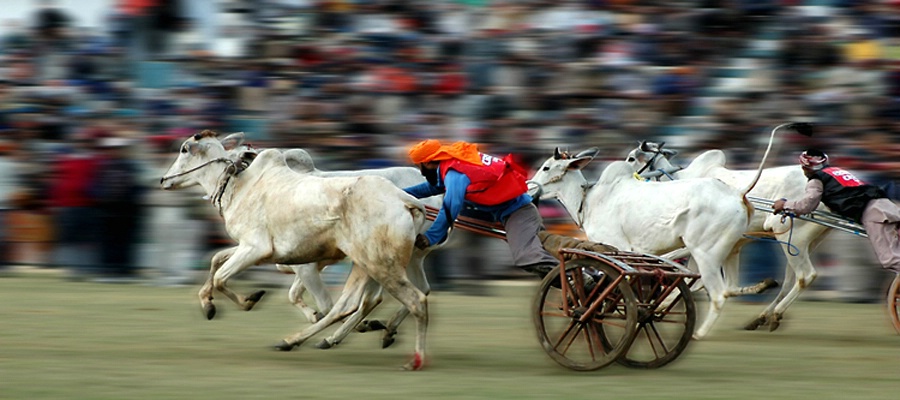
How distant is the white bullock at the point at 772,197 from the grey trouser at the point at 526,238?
2.96 meters

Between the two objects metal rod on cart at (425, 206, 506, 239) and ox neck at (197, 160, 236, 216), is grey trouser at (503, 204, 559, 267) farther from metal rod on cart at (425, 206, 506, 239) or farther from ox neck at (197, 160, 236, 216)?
ox neck at (197, 160, 236, 216)

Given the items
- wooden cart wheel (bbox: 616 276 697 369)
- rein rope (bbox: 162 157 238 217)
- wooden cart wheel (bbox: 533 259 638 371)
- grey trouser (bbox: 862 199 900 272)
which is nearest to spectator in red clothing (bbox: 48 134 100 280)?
rein rope (bbox: 162 157 238 217)

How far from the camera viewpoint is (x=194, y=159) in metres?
9.16

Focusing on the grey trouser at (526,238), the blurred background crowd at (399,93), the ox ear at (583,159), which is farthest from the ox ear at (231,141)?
the blurred background crowd at (399,93)

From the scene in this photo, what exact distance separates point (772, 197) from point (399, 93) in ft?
15.4

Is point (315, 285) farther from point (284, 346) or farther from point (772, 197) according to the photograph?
point (772, 197)

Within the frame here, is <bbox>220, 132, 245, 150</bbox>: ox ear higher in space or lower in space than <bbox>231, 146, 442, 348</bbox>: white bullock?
higher

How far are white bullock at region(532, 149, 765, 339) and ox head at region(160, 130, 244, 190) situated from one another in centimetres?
281

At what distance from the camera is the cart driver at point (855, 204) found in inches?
375

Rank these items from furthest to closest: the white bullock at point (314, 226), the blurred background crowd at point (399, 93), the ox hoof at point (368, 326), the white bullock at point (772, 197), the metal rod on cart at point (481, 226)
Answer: the blurred background crowd at point (399, 93)
the white bullock at point (772, 197)
the ox hoof at point (368, 326)
the metal rod on cart at point (481, 226)
the white bullock at point (314, 226)

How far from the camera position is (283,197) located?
8.52m

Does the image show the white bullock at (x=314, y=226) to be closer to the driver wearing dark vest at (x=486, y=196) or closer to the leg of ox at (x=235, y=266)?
the leg of ox at (x=235, y=266)

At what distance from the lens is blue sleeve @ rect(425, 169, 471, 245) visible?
8.18 m

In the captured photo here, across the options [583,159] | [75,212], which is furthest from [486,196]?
[75,212]
